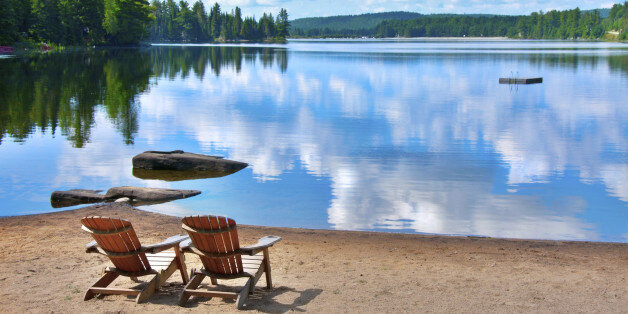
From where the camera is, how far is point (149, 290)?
22.1 ft

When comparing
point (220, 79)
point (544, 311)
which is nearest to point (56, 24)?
point (220, 79)

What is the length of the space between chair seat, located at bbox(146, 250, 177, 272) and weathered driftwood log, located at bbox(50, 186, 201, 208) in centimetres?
598

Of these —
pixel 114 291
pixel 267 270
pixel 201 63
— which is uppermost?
pixel 201 63

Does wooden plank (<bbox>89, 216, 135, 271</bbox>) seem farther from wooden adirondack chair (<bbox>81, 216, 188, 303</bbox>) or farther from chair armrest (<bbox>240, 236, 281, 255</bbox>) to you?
chair armrest (<bbox>240, 236, 281, 255</bbox>)

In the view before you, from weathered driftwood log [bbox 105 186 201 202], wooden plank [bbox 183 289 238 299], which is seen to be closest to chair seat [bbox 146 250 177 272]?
wooden plank [bbox 183 289 238 299]

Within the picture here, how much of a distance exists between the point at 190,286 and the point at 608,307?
14.9 feet

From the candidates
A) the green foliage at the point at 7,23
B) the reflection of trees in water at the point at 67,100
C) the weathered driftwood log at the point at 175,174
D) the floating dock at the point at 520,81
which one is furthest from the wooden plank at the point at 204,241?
the green foliage at the point at 7,23

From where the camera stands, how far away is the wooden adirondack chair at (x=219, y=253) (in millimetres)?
6289

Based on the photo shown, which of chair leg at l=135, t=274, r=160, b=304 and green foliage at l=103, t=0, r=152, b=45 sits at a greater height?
green foliage at l=103, t=0, r=152, b=45

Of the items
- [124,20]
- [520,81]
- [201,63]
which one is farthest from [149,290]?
[124,20]

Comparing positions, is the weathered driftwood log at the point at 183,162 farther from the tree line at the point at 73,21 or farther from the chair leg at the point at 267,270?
the tree line at the point at 73,21

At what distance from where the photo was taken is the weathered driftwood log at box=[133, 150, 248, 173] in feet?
53.7

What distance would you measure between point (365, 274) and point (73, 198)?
7866mm

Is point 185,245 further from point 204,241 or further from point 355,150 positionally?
point 355,150
